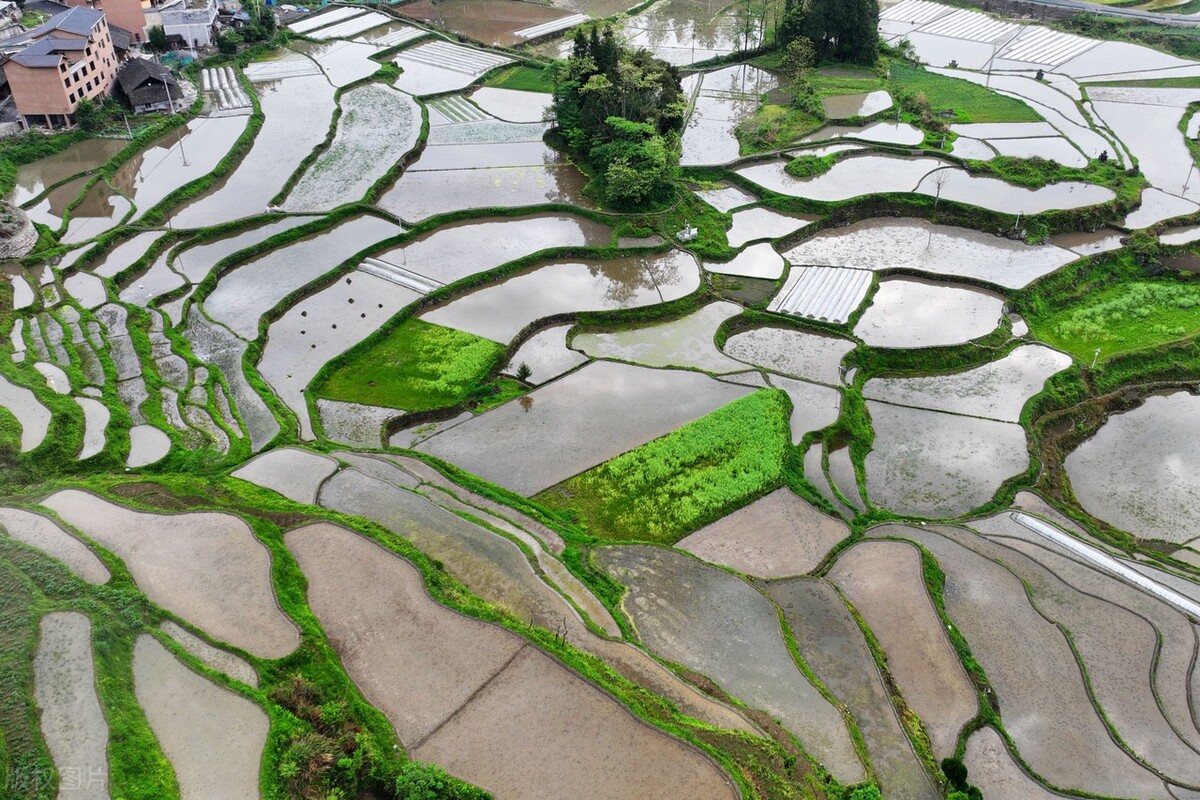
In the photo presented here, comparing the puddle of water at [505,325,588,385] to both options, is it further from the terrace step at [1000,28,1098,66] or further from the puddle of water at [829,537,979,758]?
the terrace step at [1000,28,1098,66]

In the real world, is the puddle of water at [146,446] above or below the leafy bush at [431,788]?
above

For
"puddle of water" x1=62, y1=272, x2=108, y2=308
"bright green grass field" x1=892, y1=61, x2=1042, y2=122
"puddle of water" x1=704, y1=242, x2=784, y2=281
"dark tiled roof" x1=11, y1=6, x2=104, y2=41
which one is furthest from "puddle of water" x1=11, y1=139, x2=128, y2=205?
"bright green grass field" x1=892, y1=61, x2=1042, y2=122

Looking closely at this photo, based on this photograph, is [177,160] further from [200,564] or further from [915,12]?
[915,12]

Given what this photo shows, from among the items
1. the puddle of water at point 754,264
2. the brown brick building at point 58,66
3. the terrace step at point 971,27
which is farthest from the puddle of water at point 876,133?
the brown brick building at point 58,66

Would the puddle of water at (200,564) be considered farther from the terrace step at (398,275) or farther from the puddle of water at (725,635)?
the terrace step at (398,275)

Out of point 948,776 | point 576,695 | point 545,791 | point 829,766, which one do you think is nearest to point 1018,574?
point 948,776

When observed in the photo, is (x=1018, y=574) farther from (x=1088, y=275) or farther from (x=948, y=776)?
(x=1088, y=275)

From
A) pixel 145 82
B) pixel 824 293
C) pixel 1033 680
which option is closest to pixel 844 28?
pixel 824 293
